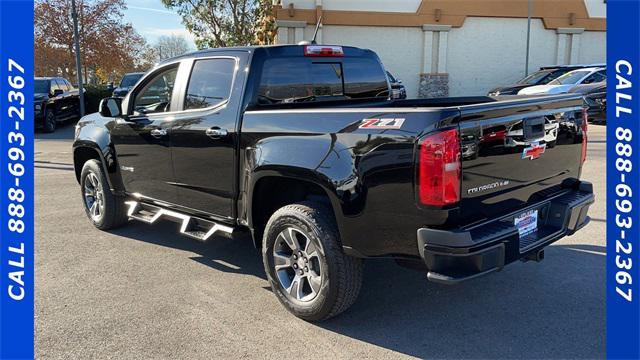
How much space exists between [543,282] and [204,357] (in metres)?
2.77

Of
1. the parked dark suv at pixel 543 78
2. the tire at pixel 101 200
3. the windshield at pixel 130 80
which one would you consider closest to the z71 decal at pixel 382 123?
the tire at pixel 101 200

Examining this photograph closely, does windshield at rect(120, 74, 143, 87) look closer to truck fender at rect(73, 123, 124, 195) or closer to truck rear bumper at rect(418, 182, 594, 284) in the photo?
truck fender at rect(73, 123, 124, 195)

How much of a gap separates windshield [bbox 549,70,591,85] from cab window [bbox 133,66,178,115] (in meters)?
13.7

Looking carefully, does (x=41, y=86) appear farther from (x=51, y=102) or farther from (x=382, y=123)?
(x=382, y=123)

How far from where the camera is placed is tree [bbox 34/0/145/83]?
2917 centimetres

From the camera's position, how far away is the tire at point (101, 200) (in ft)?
18.7

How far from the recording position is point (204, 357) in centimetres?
321

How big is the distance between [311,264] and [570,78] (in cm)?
1455

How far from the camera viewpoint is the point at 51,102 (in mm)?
16328

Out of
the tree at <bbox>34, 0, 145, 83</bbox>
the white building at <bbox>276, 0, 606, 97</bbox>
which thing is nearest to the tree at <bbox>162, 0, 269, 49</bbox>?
the white building at <bbox>276, 0, 606, 97</bbox>

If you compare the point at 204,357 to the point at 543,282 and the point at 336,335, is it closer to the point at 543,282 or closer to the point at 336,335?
the point at 336,335

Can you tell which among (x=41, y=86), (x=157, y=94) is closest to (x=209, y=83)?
(x=157, y=94)

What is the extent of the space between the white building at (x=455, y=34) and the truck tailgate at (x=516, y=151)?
20318 millimetres

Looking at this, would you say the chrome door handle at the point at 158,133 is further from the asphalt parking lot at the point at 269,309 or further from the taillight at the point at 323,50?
the taillight at the point at 323,50
